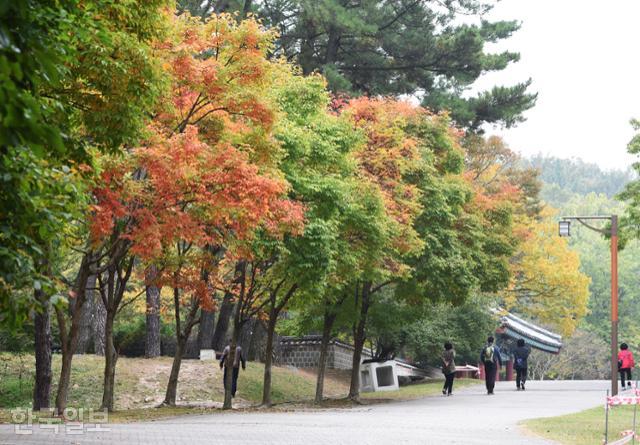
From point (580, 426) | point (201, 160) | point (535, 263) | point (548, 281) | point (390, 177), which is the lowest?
point (580, 426)

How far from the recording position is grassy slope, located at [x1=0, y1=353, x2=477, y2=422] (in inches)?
1123

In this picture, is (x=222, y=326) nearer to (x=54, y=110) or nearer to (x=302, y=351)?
(x=302, y=351)

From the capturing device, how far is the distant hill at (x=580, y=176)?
148 meters

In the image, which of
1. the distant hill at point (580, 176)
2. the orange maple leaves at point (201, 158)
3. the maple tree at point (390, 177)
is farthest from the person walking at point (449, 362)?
the distant hill at point (580, 176)

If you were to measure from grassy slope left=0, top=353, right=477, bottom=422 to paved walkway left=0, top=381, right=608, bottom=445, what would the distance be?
532 cm

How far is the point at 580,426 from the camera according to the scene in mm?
18281

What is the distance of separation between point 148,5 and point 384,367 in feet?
92.9

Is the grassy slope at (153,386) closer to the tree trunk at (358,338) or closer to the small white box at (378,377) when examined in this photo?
the small white box at (378,377)

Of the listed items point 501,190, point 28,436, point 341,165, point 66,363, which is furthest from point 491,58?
point 28,436

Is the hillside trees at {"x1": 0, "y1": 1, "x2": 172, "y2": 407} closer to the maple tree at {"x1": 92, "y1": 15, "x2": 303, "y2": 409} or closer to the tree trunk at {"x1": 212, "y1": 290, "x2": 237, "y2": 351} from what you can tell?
the maple tree at {"x1": 92, "y1": 15, "x2": 303, "y2": 409}

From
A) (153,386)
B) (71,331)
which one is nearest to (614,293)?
(153,386)

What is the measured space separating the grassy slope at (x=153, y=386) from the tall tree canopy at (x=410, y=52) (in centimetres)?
1063

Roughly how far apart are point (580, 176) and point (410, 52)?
119m

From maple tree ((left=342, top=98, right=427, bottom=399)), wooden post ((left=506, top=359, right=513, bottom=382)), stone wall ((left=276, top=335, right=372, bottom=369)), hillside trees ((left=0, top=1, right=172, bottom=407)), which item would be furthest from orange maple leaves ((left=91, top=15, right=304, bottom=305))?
wooden post ((left=506, top=359, right=513, bottom=382))
